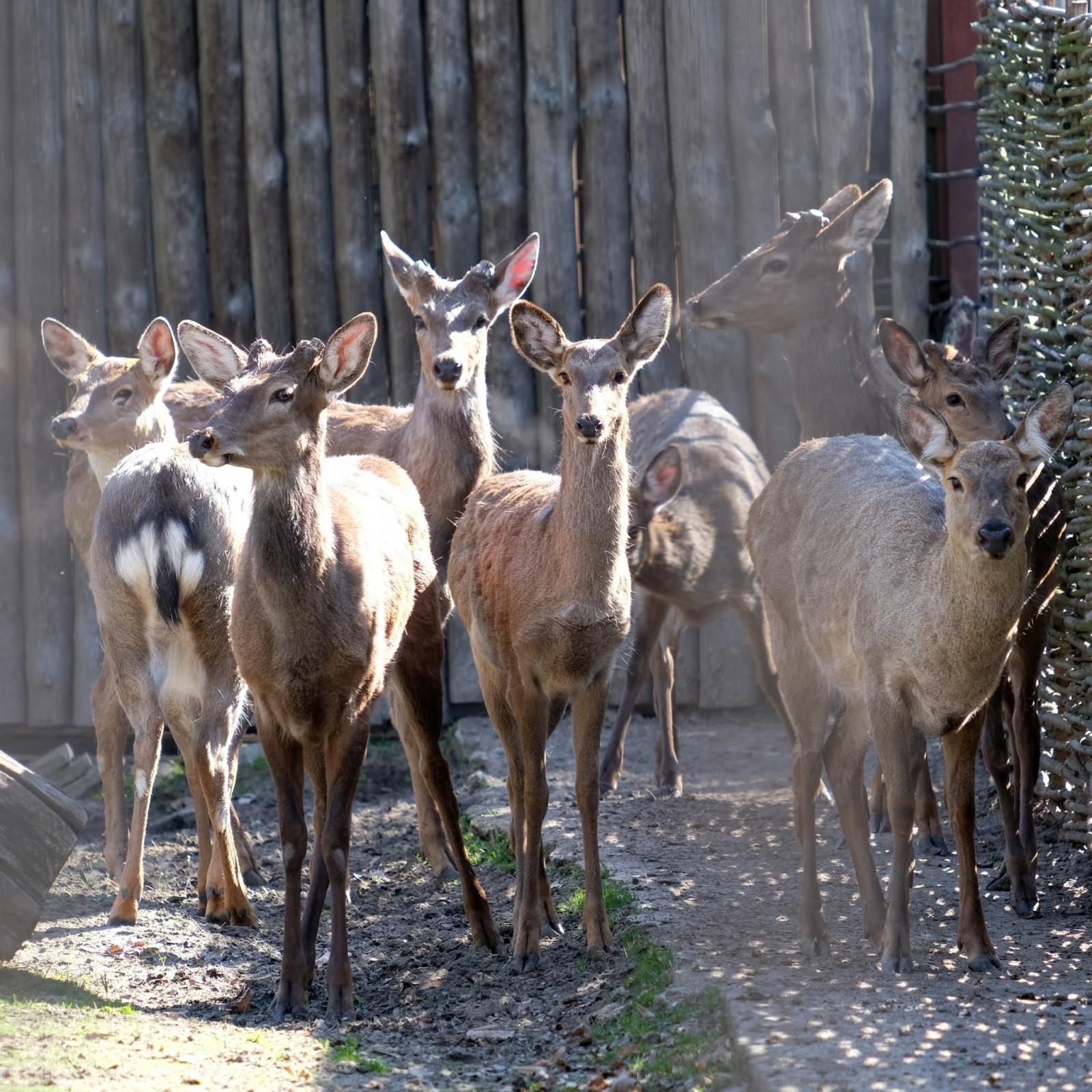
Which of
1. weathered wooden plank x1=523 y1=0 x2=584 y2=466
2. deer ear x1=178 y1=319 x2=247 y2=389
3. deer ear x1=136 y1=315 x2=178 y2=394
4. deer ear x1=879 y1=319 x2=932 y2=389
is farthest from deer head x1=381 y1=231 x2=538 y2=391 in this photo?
deer ear x1=879 y1=319 x2=932 y2=389

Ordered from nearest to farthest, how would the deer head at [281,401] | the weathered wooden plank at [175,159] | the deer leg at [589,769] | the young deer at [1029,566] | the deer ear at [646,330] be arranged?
1. the deer head at [281,401]
2. the deer leg at [589,769]
3. the deer ear at [646,330]
4. the young deer at [1029,566]
5. the weathered wooden plank at [175,159]

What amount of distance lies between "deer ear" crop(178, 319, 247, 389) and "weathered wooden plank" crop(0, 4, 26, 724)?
397 cm

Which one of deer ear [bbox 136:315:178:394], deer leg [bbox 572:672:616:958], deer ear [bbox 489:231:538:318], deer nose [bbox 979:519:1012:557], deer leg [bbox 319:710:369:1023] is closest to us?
deer nose [bbox 979:519:1012:557]

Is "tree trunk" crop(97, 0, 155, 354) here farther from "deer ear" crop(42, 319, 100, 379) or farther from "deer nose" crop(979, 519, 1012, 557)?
"deer nose" crop(979, 519, 1012, 557)

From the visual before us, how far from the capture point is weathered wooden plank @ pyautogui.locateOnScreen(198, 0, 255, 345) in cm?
1044

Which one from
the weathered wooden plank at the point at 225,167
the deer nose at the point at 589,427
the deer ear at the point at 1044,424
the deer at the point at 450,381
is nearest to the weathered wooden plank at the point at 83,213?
the weathered wooden plank at the point at 225,167

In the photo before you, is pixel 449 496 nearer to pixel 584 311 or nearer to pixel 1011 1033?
pixel 584 311

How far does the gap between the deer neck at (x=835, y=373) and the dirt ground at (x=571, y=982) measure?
204cm

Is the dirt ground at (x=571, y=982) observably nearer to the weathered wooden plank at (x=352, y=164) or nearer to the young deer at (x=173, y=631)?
the young deer at (x=173, y=631)

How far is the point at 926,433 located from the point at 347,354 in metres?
2.20

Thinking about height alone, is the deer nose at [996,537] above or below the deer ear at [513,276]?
below

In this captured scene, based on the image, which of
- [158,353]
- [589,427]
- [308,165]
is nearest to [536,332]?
[589,427]

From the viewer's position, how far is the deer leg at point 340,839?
5891mm

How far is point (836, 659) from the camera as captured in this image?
6570 mm
